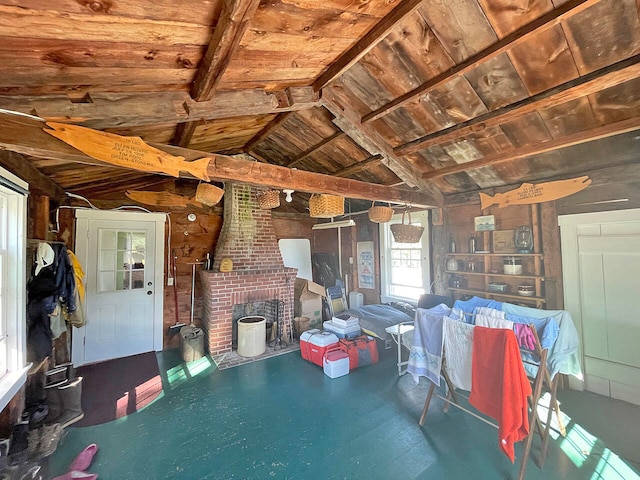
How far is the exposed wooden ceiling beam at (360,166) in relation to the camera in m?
3.36

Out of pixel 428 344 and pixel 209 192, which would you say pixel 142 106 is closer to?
pixel 209 192

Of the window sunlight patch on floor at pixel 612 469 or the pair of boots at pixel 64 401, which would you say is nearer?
the window sunlight patch on floor at pixel 612 469

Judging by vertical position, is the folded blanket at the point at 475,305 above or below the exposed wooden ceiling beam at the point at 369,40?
below

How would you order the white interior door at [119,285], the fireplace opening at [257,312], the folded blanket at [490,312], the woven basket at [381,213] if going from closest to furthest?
1. the folded blanket at [490,312]
2. the woven basket at [381,213]
3. the white interior door at [119,285]
4. the fireplace opening at [257,312]

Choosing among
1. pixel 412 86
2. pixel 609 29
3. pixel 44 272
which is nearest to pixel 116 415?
pixel 44 272

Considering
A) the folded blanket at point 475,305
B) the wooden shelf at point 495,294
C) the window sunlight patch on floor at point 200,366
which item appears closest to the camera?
the folded blanket at point 475,305

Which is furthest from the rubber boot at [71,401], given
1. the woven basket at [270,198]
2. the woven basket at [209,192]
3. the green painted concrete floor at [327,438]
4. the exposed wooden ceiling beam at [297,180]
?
the woven basket at [270,198]

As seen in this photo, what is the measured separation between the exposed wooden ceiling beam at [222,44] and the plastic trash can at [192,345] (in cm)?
331

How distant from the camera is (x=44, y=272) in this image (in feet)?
8.57

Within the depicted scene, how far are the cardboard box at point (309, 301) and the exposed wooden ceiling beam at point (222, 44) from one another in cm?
384

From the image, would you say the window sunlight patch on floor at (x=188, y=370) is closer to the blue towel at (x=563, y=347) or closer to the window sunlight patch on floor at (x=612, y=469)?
the blue towel at (x=563, y=347)

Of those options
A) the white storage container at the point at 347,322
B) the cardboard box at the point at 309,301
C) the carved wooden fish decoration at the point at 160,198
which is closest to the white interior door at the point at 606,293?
the white storage container at the point at 347,322

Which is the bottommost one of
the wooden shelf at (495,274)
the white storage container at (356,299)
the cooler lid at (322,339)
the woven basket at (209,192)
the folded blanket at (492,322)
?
the cooler lid at (322,339)

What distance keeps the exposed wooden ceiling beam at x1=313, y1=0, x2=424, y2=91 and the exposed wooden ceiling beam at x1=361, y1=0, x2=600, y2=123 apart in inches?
25.1
